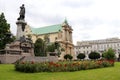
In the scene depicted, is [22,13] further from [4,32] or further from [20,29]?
[4,32]

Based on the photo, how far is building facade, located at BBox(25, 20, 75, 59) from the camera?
103312mm

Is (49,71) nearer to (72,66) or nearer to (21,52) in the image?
(72,66)

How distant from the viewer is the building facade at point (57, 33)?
103 meters

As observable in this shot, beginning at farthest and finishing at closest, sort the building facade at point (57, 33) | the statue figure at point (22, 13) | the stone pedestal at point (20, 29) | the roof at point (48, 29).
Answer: the roof at point (48, 29)
the building facade at point (57, 33)
the statue figure at point (22, 13)
the stone pedestal at point (20, 29)

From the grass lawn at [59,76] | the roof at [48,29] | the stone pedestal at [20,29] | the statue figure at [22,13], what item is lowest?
the grass lawn at [59,76]

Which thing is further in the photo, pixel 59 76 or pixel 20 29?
pixel 20 29

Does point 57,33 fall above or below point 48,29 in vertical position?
below

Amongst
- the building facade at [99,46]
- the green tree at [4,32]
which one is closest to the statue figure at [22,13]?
the green tree at [4,32]

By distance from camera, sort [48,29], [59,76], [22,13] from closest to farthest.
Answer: [59,76]
[22,13]
[48,29]

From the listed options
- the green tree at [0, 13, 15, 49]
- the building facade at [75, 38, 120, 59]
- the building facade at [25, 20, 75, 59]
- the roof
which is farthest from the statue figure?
the building facade at [75, 38, 120, 59]

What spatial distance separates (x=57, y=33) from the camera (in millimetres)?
103250

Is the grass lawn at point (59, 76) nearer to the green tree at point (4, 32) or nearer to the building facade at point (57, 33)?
the green tree at point (4, 32)

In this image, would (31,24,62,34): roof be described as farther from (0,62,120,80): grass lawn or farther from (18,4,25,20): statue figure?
(0,62,120,80): grass lawn

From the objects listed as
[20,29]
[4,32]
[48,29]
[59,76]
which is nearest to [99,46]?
[48,29]
